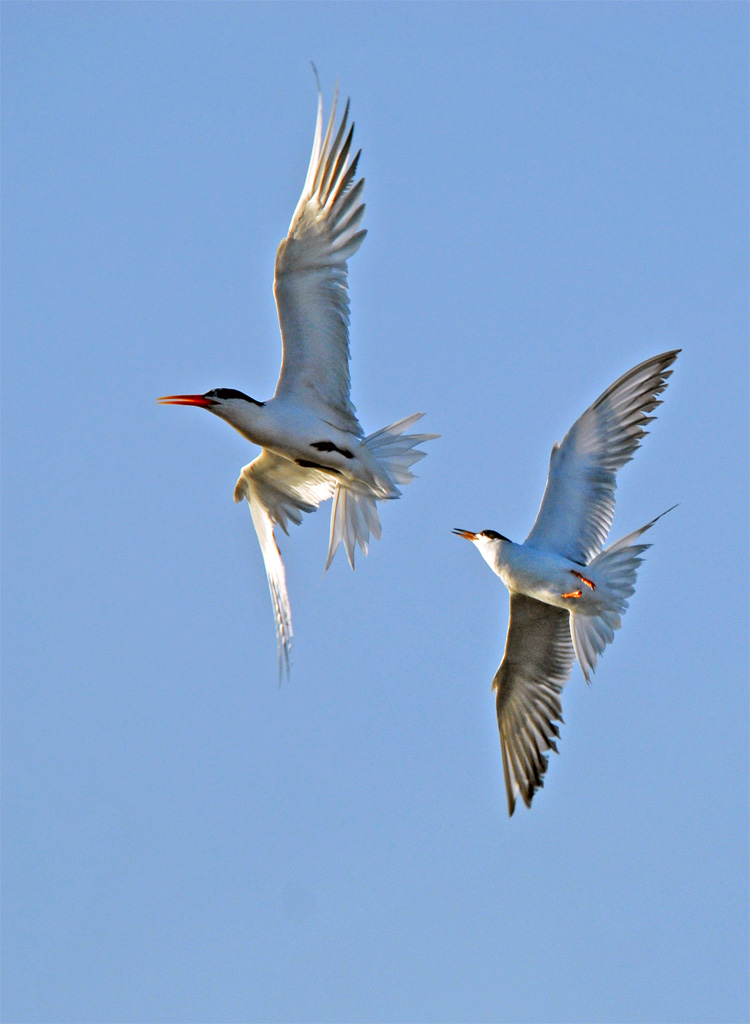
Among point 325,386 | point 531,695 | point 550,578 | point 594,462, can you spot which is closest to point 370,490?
point 325,386

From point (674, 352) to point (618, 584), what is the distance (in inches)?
85.4

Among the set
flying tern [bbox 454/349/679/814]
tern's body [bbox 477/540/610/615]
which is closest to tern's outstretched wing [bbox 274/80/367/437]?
tern's body [bbox 477/540/610/615]

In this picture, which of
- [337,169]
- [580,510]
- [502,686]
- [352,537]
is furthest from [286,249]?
[502,686]

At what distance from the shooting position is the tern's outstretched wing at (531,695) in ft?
46.4

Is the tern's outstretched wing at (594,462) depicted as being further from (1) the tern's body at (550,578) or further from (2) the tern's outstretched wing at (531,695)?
(2) the tern's outstretched wing at (531,695)

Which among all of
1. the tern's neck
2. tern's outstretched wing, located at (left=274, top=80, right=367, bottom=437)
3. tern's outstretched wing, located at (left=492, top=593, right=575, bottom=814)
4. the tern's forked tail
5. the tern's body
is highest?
tern's outstretched wing, located at (left=274, top=80, right=367, bottom=437)

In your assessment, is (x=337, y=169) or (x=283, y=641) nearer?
(x=337, y=169)

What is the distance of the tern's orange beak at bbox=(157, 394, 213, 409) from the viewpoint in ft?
41.0

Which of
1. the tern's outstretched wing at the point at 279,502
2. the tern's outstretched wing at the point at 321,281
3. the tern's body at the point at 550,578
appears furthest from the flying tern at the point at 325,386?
the tern's body at the point at 550,578

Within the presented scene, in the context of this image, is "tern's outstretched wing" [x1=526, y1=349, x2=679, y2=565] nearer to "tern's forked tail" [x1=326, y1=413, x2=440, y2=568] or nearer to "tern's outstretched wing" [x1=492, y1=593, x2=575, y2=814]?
"tern's outstretched wing" [x1=492, y1=593, x2=575, y2=814]

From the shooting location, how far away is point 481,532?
45.4 ft

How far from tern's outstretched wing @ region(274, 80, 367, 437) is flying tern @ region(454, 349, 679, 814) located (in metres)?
1.98

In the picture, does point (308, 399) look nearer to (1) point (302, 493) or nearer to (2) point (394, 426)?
(2) point (394, 426)

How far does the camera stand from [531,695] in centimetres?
1429
